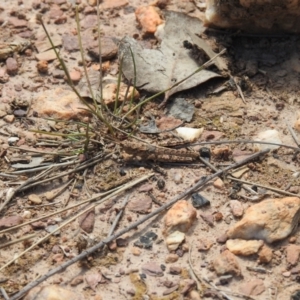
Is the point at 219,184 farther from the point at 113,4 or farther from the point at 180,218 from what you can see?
the point at 113,4

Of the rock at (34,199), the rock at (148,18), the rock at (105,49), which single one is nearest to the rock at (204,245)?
the rock at (34,199)

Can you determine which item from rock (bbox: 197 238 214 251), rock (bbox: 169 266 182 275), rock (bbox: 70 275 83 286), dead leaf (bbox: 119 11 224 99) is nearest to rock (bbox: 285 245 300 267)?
rock (bbox: 197 238 214 251)

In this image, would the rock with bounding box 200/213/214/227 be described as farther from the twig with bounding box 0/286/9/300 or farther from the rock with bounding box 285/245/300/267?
the twig with bounding box 0/286/9/300

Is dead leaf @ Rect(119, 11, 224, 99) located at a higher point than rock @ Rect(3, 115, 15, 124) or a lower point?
higher

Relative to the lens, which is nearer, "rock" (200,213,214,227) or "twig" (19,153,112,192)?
"rock" (200,213,214,227)

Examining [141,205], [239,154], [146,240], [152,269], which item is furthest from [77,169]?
[239,154]

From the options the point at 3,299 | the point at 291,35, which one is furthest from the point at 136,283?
the point at 291,35

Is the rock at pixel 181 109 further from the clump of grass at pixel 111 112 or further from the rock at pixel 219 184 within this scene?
the rock at pixel 219 184

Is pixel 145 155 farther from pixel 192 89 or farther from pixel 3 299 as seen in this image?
pixel 3 299
